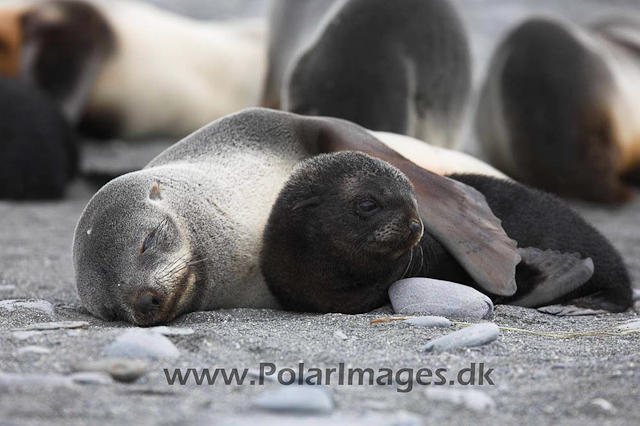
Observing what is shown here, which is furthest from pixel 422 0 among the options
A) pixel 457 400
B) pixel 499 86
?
pixel 457 400

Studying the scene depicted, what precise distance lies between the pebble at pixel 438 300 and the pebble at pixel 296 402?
1292 millimetres

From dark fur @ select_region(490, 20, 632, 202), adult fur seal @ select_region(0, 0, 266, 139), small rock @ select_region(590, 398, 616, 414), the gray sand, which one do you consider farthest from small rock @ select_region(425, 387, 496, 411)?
adult fur seal @ select_region(0, 0, 266, 139)

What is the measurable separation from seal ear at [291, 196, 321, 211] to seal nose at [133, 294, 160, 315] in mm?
590

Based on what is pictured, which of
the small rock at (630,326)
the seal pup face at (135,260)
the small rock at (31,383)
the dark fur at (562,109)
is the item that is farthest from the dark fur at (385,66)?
the small rock at (31,383)

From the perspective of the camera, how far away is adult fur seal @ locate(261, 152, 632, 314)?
11.6ft

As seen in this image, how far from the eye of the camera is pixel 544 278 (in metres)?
3.97

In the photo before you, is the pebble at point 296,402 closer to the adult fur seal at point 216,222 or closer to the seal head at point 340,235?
the adult fur seal at point 216,222

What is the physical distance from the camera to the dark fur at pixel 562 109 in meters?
7.43

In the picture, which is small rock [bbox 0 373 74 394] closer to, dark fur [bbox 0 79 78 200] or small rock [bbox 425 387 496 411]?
small rock [bbox 425 387 496 411]

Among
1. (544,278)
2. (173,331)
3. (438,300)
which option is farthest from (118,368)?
(544,278)

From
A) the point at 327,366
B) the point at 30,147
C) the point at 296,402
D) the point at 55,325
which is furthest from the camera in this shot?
the point at 30,147

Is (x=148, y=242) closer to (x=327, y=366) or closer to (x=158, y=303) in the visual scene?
(x=158, y=303)

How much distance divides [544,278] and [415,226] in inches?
29.4

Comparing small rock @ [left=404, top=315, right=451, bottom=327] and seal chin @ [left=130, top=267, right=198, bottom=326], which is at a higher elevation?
small rock @ [left=404, top=315, right=451, bottom=327]
